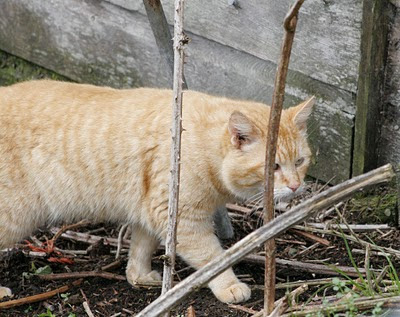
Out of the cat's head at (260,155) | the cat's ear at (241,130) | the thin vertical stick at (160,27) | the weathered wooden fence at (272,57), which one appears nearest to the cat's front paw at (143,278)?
the cat's head at (260,155)

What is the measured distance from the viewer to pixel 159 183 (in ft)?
13.6

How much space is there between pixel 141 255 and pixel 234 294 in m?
0.67

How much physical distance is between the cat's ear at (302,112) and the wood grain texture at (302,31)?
0.47 meters

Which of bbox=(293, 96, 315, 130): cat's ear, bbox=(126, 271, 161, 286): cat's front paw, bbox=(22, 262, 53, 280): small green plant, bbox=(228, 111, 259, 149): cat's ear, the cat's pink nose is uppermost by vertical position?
bbox=(293, 96, 315, 130): cat's ear

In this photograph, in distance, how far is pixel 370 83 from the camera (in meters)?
4.34

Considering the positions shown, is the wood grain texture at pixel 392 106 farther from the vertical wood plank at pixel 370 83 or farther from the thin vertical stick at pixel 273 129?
the thin vertical stick at pixel 273 129

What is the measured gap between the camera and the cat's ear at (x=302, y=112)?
4.06 meters

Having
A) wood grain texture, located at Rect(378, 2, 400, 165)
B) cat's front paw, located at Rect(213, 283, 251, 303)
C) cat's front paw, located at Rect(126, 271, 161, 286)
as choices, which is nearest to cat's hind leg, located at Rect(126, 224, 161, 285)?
cat's front paw, located at Rect(126, 271, 161, 286)

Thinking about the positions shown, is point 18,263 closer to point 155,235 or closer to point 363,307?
point 155,235

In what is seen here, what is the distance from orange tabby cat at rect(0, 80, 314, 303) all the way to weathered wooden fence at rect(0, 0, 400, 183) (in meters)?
0.50

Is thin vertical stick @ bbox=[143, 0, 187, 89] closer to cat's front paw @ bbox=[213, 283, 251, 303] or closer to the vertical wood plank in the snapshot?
the vertical wood plank

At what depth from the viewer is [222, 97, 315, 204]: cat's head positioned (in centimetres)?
393

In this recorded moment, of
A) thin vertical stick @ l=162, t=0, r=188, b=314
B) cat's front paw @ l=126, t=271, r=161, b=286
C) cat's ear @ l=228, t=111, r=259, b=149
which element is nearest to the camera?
thin vertical stick @ l=162, t=0, r=188, b=314

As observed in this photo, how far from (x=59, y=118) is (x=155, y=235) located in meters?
0.78
